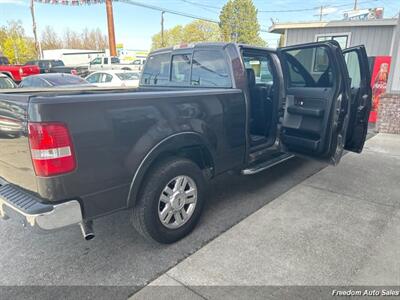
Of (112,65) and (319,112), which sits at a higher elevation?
(112,65)

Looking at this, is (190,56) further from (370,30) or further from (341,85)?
(370,30)

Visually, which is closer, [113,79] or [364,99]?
[364,99]

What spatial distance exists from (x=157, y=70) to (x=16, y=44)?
51299 millimetres

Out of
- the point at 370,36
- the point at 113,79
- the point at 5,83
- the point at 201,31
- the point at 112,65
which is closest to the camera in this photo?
Result: the point at 5,83

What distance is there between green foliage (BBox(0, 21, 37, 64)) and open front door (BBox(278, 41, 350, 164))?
160 feet

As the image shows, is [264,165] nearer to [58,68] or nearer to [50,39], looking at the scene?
[58,68]

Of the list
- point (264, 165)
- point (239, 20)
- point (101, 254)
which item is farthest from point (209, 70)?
point (239, 20)

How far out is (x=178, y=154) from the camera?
2809mm

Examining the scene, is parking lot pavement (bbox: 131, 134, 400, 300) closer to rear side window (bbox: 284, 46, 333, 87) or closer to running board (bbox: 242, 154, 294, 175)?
running board (bbox: 242, 154, 294, 175)

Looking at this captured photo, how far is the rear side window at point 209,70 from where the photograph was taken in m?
3.28

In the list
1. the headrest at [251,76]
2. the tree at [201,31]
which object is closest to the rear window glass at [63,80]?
the headrest at [251,76]

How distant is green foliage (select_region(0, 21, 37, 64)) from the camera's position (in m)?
43.6

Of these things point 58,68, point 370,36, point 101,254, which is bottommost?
point 101,254

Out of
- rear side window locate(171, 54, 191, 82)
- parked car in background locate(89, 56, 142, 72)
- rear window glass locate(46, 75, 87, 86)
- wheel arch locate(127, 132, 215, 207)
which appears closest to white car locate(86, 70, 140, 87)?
rear window glass locate(46, 75, 87, 86)
